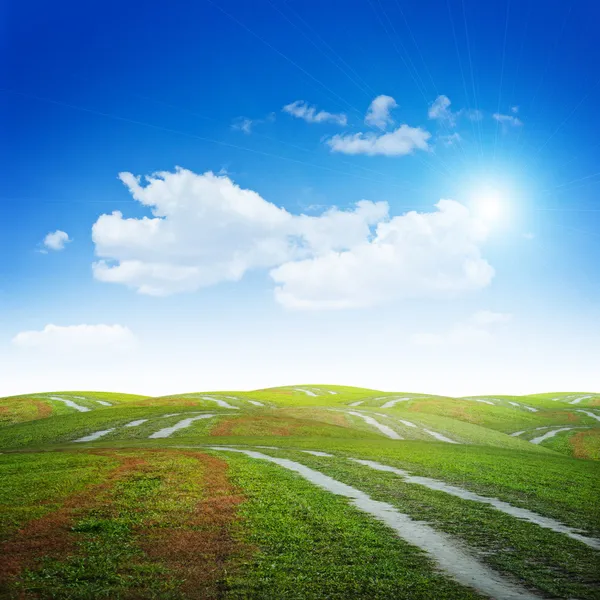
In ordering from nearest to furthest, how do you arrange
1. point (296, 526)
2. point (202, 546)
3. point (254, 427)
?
1. point (202, 546)
2. point (296, 526)
3. point (254, 427)

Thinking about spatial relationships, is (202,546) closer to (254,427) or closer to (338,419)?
(254,427)

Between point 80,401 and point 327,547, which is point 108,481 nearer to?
point 327,547

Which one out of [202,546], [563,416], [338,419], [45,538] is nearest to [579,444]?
[338,419]

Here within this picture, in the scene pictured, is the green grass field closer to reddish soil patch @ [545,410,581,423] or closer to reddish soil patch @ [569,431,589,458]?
reddish soil patch @ [569,431,589,458]

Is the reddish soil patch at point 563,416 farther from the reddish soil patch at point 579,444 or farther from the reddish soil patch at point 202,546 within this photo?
the reddish soil patch at point 202,546

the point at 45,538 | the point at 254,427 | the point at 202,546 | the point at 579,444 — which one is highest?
the point at 45,538

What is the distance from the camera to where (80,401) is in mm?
105750

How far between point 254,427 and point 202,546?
165ft

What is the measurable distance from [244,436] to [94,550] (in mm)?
45769

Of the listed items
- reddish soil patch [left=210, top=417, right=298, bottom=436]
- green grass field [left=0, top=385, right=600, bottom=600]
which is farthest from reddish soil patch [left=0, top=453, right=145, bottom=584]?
reddish soil patch [left=210, top=417, right=298, bottom=436]

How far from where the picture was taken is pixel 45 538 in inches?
628

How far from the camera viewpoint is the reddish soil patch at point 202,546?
12891 millimetres

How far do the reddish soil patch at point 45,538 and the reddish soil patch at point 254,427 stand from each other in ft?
136

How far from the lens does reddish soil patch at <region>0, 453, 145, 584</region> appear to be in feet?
44.5
